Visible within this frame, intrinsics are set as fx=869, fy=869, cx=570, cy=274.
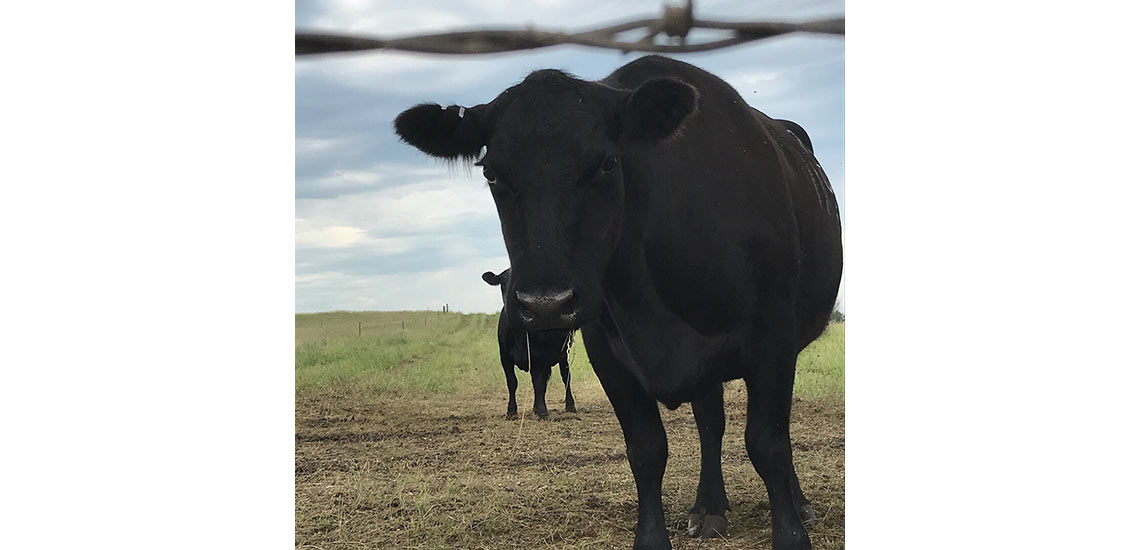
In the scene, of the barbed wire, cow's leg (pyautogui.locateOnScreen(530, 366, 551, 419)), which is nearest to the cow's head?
the barbed wire

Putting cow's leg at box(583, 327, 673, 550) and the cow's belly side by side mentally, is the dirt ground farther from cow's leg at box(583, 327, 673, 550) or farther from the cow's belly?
the cow's belly

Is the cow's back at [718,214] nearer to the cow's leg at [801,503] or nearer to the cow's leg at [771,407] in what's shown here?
the cow's leg at [771,407]

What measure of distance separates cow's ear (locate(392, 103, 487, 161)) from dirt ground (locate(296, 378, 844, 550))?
1.73 m

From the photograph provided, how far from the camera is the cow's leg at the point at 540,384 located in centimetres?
433

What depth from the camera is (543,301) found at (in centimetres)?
240

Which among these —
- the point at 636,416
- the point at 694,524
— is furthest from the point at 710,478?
the point at 636,416

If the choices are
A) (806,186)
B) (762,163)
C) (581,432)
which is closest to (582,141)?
(762,163)

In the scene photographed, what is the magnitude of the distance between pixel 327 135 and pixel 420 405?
4.80 ft

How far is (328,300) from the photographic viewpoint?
157 inches

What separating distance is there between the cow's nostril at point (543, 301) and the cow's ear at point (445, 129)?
2.21ft

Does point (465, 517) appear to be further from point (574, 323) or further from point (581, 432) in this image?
point (574, 323)

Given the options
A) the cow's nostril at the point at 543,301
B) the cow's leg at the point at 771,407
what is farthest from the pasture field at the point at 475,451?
the cow's nostril at the point at 543,301

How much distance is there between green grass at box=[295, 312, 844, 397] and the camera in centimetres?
407

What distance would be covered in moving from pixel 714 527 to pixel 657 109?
1.86 metres
